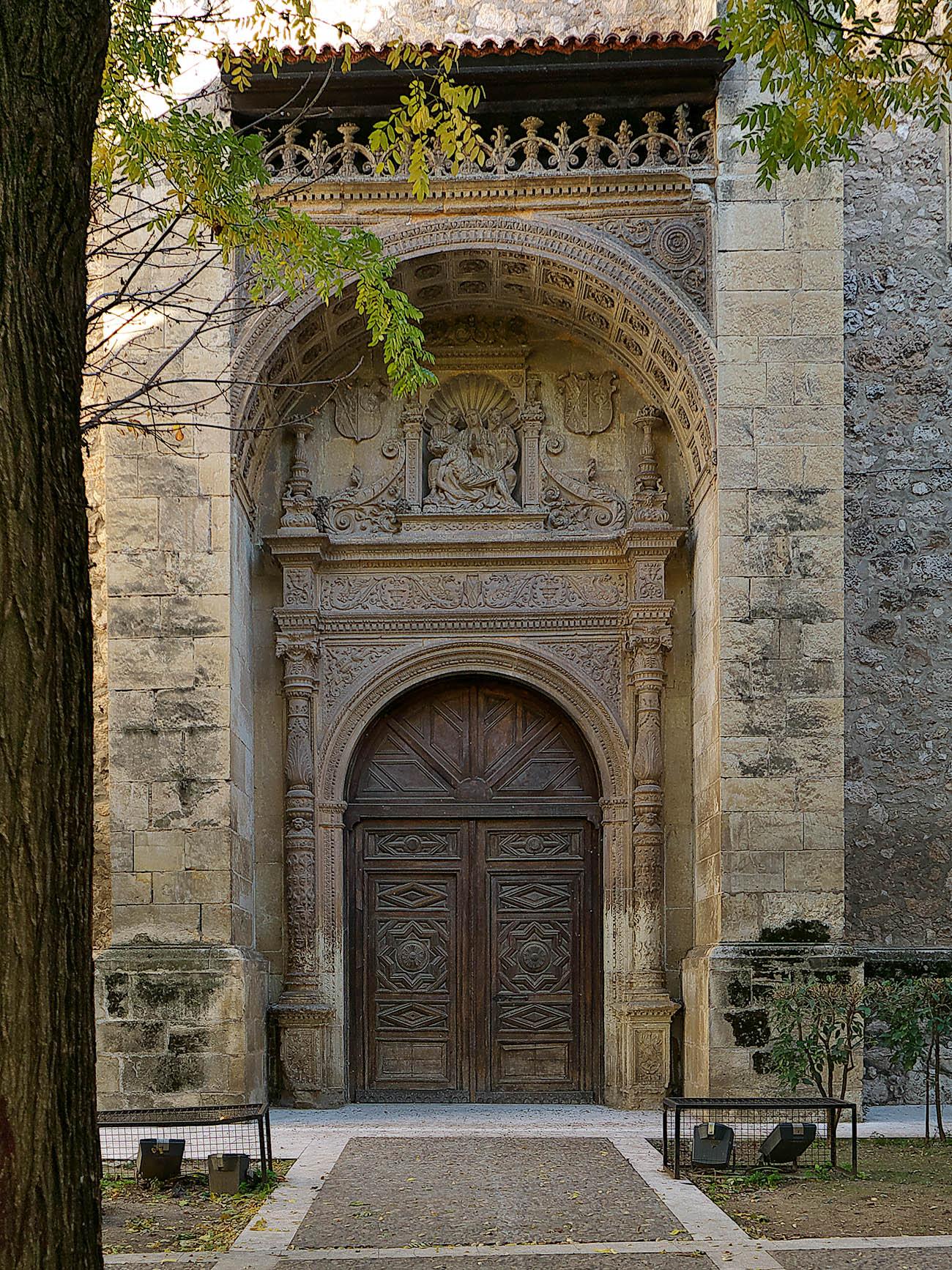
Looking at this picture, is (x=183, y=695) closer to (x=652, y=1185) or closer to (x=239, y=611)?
(x=239, y=611)

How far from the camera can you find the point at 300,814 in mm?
10727

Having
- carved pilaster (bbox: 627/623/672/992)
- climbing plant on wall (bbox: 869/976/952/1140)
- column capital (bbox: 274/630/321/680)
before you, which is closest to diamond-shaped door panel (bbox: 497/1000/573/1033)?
carved pilaster (bbox: 627/623/672/992)

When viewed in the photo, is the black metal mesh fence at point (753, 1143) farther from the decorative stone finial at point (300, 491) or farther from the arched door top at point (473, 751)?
the decorative stone finial at point (300, 491)

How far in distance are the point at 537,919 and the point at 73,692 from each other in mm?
7886

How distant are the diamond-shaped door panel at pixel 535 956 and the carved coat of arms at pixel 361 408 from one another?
12.6 ft

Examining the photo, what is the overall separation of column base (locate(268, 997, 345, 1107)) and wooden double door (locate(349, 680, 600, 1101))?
386 mm

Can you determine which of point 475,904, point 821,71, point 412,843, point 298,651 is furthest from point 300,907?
point 821,71

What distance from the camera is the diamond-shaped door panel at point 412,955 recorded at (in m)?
10.9

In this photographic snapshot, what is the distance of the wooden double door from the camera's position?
1082 cm

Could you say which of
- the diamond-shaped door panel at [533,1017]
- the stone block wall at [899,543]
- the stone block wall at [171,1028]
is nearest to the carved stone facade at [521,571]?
the stone block wall at [171,1028]

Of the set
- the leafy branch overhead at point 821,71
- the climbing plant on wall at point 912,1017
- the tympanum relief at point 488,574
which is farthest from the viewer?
the tympanum relief at point 488,574

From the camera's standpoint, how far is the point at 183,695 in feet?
32.0

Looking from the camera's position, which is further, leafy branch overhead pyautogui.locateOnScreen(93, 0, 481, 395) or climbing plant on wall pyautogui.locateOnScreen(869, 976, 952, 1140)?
climbing plant on wall pyautogui.locateOnScreen(869, 976, 952, 1140)

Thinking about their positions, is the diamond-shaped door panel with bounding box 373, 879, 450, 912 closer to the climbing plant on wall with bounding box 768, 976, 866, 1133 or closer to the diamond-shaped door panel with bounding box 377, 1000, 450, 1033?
the diamond-shaped door panel with bounding box 377, 1000, 450, 1033
